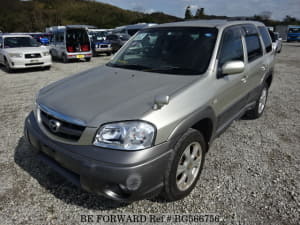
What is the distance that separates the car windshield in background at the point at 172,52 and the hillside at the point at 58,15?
1891 inches

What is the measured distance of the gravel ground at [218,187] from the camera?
227 cm

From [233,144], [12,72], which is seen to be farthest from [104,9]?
[233,144]

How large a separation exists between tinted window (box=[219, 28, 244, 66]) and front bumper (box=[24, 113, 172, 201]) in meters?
1.58

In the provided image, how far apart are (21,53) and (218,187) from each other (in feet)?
32.9

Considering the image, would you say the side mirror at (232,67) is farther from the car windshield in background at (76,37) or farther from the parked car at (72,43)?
the car windshield in background at (76,37)

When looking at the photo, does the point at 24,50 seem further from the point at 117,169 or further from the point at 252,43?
the point at 117,169

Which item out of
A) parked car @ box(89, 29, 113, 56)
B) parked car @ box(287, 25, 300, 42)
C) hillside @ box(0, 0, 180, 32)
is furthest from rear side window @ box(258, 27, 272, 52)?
hillside @ box(0, 0, 180, 32)

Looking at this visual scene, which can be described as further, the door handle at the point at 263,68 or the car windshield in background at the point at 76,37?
the car windshield in background at the point at 76,37

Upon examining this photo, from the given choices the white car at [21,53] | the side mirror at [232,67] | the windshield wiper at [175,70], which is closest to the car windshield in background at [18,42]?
the white car at [21,53]

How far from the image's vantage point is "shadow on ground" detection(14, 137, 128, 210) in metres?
2.39

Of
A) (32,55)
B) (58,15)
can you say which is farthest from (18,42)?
(58,15)

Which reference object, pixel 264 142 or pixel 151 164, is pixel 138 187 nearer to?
pixel 151 164

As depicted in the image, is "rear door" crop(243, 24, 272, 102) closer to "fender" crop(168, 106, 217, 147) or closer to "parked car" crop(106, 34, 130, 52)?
"fender" crop(168, 106, 217, 147)

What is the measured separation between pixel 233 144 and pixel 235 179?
0.95m
